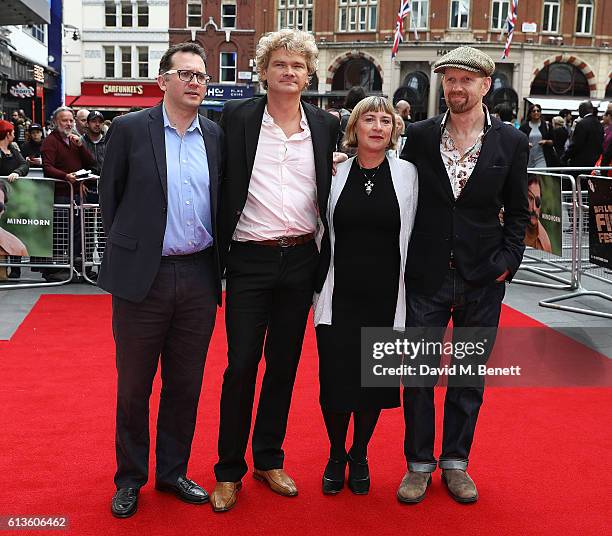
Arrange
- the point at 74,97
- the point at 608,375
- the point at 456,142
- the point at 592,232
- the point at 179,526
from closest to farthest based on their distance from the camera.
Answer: the point at 179,526
the point at 456,142
the point at 608,375
the point at 592,232
the point at 74,97

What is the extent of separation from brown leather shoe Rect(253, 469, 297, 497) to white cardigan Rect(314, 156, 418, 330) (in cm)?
70

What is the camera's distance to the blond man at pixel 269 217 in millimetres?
3195

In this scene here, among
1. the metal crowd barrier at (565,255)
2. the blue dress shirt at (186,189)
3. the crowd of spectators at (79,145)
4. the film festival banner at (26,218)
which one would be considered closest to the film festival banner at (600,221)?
the metal crowd barrier at (565,255)

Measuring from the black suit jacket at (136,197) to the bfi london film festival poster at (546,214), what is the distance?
5165 mm

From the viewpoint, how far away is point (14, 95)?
2205cm

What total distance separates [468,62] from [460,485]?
1.83 metres

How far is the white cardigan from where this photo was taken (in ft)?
10.8

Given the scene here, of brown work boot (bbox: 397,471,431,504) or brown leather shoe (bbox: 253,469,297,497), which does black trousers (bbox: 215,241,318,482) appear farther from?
brown work boot (bbox: 397,471,431,504)

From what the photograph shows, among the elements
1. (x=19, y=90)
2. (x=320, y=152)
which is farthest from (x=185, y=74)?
(x=19, y=90)

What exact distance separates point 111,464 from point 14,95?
20.7 metres

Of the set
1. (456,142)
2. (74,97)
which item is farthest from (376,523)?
(74,97)

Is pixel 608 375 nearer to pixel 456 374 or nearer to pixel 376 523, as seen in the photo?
pixel 456 374

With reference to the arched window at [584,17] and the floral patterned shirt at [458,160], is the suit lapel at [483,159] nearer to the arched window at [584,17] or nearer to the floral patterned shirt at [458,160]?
the floral patterned shirt at [458,160]

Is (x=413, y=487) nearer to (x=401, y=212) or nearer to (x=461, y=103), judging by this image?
(x=401, y=212)
